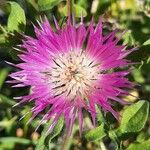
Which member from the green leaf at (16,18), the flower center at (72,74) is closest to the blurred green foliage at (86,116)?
the green leaf at (16,18)

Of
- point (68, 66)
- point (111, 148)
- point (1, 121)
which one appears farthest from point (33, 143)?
point (68, 66)

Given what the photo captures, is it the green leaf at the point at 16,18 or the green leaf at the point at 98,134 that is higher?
the green leaf at the point at 16,18

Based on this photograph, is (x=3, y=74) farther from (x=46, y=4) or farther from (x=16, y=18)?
(x=46, y=4)

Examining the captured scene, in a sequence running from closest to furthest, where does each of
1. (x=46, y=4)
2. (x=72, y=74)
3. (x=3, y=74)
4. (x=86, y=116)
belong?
(x=72, y=74) < (x=46, y=4) < (x=86, y=116) < (x=3, y=74)

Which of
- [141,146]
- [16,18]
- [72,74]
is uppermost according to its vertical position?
[16,18]

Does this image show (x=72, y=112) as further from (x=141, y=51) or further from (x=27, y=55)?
(x=141, y=51)

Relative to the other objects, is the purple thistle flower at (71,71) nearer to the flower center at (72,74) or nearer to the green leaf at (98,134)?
the flower center at (72,74)

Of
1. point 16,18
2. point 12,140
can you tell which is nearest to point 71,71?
point 16,18
